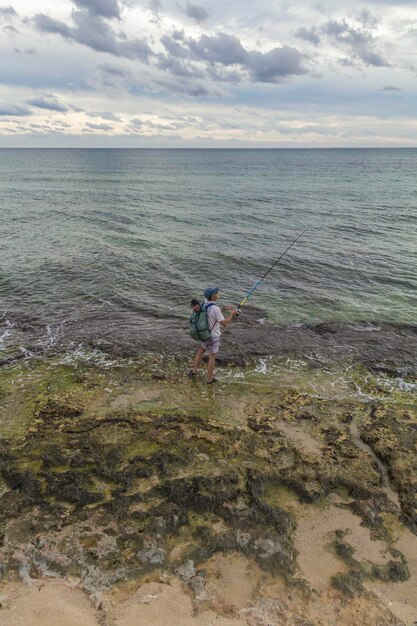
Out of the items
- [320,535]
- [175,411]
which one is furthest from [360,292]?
[320,535]

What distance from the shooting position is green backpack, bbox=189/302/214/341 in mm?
10391

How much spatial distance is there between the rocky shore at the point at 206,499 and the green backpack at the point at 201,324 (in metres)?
1.43

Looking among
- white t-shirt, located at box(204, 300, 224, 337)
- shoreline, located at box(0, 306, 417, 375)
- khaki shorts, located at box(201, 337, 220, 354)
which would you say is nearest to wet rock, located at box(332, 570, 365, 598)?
khaki shorts, located at box(201, 337, 220, 354)

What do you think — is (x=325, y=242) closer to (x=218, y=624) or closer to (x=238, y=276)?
(x=238, y=276)

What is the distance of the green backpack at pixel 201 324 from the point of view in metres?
10.4

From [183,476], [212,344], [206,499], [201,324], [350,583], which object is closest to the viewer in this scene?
[350,583]

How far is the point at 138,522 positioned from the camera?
20.0 ft

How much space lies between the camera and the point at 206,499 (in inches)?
257

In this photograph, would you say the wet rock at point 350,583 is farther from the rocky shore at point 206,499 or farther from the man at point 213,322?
the man at point 213,322

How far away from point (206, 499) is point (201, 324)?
479 centimetres

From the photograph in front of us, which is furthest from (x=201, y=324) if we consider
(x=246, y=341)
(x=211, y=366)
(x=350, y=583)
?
(x=350, y=583)

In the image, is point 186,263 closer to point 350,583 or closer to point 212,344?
point 212,344

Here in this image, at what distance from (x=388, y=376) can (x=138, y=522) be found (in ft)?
27.9

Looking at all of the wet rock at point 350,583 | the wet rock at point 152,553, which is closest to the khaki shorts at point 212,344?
the wet rock at point 152,553
